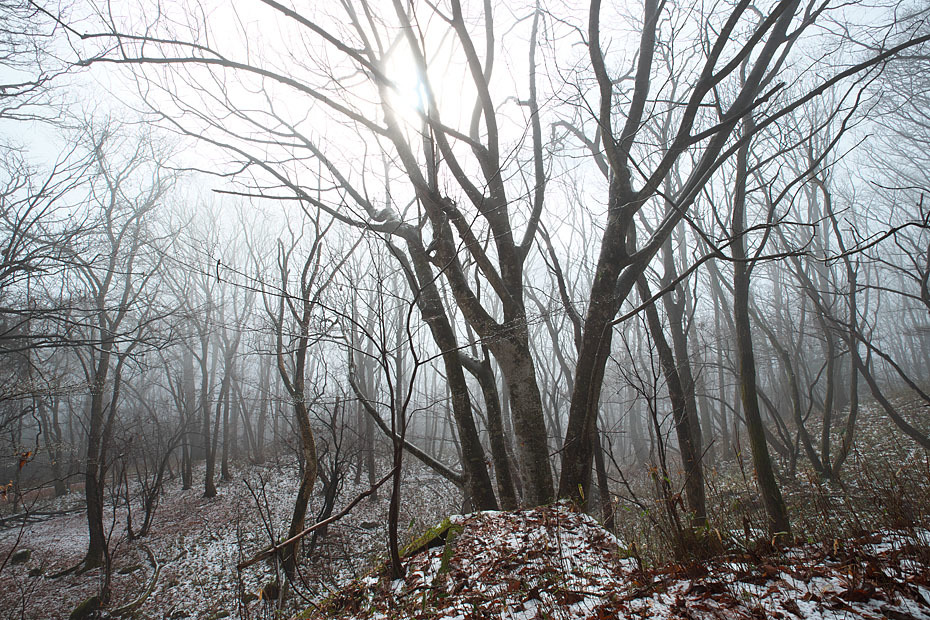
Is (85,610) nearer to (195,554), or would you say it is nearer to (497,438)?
(195,554)

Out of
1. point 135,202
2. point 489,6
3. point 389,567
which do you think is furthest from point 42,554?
point 489,6

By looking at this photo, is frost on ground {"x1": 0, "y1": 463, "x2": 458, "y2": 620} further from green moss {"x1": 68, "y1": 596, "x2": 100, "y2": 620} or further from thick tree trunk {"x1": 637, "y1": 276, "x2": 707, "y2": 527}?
thick tree trunk {"x1": 637, "y1": 276, "x2": 707, "y2": 527}

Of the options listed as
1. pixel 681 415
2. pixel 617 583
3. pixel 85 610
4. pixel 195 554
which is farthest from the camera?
pixel 195 554

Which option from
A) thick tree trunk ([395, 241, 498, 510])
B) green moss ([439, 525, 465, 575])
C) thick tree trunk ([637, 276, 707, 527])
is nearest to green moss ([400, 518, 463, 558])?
green moss ([439, 525, 465, 575])

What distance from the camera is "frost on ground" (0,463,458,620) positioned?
5.87 meters

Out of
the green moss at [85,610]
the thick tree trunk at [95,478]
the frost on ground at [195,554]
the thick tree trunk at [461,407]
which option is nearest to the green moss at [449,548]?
the thick tree trunk at [461,407]

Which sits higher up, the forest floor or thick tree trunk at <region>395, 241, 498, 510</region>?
thick tree trunk at <region>395, 241, 498, 510</region>

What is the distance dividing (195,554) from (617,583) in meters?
8.68

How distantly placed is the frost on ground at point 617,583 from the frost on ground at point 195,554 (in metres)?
1.89

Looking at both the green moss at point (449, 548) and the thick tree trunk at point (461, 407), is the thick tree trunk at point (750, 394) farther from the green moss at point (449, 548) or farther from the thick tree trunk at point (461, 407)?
the green moss at point (449, 548)

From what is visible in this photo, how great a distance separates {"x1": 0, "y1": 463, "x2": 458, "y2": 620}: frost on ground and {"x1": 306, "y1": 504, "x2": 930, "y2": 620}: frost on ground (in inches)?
74.5

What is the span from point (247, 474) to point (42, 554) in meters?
5.92

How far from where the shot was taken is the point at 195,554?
758 cm

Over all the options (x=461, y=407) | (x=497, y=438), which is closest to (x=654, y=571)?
(x=497, y=438)
